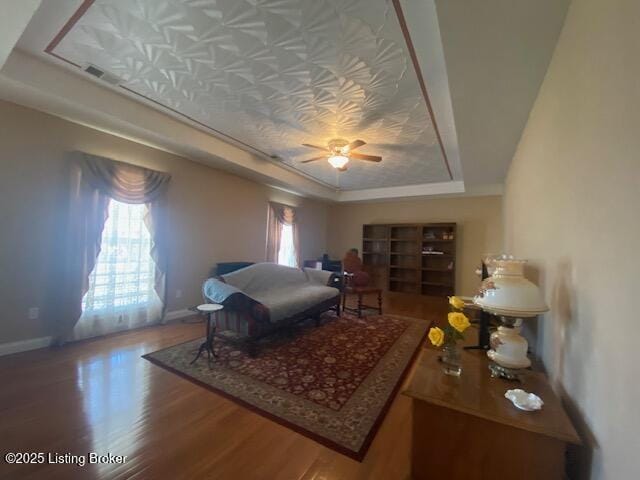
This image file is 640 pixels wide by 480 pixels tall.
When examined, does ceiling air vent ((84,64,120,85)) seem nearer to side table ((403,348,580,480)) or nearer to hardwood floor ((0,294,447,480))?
hardwood floor ((0,294,447,480))

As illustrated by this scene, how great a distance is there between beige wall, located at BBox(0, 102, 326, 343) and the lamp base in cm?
406

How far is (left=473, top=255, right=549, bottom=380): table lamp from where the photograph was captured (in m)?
1.15

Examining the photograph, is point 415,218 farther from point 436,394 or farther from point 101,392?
point 101,392

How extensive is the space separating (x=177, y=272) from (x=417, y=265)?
5.21 metres

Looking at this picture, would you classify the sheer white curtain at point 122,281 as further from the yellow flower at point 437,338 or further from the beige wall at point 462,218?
the beige wall at point 462,218

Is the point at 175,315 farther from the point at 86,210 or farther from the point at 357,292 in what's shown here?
the point at 357,292

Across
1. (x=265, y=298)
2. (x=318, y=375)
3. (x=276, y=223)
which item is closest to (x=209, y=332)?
(x=265, y=298)

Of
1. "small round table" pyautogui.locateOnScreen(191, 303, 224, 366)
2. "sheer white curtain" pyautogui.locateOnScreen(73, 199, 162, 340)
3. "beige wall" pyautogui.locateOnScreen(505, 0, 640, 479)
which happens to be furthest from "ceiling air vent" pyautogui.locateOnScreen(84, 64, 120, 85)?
"beige wall" pyautogui.locateOnScreen(505, 0, 640, 479)

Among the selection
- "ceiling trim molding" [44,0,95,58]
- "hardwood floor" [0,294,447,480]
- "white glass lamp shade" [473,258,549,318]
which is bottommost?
"hardwood floor" [0,294,447,480]

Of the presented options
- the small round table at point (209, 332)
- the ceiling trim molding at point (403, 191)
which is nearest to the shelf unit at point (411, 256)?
the ceiling trim molding at point (403, 191)

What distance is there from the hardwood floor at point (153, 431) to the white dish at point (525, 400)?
2.45 feet

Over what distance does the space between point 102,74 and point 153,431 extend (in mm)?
2953

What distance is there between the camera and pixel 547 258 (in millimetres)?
1570

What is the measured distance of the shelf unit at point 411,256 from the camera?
6.15 metres
